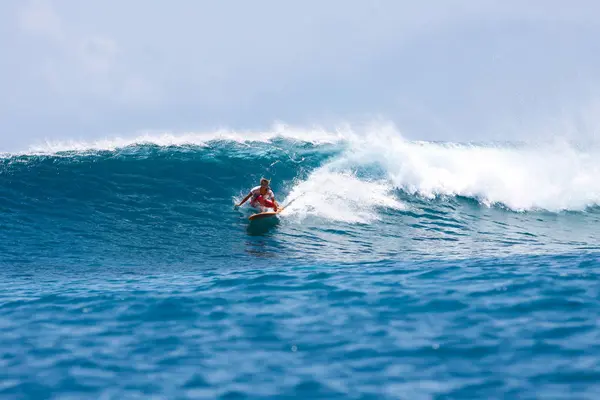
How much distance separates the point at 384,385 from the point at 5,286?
7.37 metres

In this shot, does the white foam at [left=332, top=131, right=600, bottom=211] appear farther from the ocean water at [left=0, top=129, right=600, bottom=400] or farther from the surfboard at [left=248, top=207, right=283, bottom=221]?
the surfboard at [left=248, top=207, right=283, bottom=221]

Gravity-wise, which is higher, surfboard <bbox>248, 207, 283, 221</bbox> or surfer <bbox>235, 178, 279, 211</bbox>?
surfer <bbox>235, 178, 279, 211</bbox>

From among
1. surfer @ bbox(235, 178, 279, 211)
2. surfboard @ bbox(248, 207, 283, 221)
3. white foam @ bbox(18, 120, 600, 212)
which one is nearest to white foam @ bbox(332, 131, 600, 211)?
white foam @ bbox(18, 120, 600, 212)

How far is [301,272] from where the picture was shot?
366 inches

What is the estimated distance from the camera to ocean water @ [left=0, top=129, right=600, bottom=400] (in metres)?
5.22

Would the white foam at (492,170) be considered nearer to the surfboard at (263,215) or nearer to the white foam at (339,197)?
the white foam at (339,197)

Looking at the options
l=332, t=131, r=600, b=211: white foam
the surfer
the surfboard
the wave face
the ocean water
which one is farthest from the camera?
l=332, t=131, r=600, b=211: white foam

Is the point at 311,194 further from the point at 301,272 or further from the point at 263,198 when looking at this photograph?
the point at 301,272

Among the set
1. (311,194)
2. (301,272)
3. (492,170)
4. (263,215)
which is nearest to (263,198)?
(263,215)

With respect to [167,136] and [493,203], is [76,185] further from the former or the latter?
[493,203]

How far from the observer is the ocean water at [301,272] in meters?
5.22

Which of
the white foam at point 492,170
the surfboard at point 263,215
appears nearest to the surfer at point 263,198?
the surfboard at point 263,215

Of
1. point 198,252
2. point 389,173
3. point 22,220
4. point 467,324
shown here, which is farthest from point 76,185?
point 467,324

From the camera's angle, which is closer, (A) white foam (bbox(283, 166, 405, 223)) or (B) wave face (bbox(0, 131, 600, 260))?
(B) wave face (bbox(0, 131, 600, 260))
